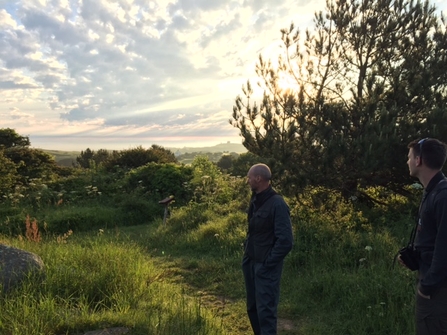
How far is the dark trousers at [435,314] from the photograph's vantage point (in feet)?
7.70

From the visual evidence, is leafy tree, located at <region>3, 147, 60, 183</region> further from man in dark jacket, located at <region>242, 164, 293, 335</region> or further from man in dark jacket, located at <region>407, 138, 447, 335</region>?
man in dark jacket, located at <region>407, 138, 447, 335</region>

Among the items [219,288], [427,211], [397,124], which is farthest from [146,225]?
[427,211]

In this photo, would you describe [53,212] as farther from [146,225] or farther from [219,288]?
[219,288]

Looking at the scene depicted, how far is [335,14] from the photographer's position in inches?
350

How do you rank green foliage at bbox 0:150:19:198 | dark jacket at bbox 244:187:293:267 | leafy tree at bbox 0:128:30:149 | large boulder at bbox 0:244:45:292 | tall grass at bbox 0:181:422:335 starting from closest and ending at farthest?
1. dark jacket at bbox 244:187:293:267
2. tall grass at bbox 0:181:422:335
3. large boulder at bbox 0:244:45:292
4. green foliage at bbox 0:150:19:198
5. leafy tree at bbox 0:128:30:149

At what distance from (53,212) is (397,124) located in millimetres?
10759

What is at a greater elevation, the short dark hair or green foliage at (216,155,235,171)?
the short dark hair

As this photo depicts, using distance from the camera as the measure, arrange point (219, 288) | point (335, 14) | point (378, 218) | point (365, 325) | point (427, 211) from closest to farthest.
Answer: point (427, 211) < point (365, 325) < point (219, 288) < point (378, 218) < point (335, 14)

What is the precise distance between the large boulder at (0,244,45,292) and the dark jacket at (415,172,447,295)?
14.5ft

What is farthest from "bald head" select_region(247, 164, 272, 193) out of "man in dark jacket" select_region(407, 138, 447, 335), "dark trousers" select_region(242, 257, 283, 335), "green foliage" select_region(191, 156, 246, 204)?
"green foliage" select_region(191, 156, 246, 204)

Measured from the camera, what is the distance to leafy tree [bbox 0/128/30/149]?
26266mm

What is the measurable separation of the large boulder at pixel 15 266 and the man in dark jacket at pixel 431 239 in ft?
14.4

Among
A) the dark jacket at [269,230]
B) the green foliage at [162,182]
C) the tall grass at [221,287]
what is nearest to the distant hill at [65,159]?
the green foliage at [162,182]

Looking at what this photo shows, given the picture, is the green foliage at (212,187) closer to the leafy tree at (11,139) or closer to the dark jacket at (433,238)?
the dark jacket at (433,238)
